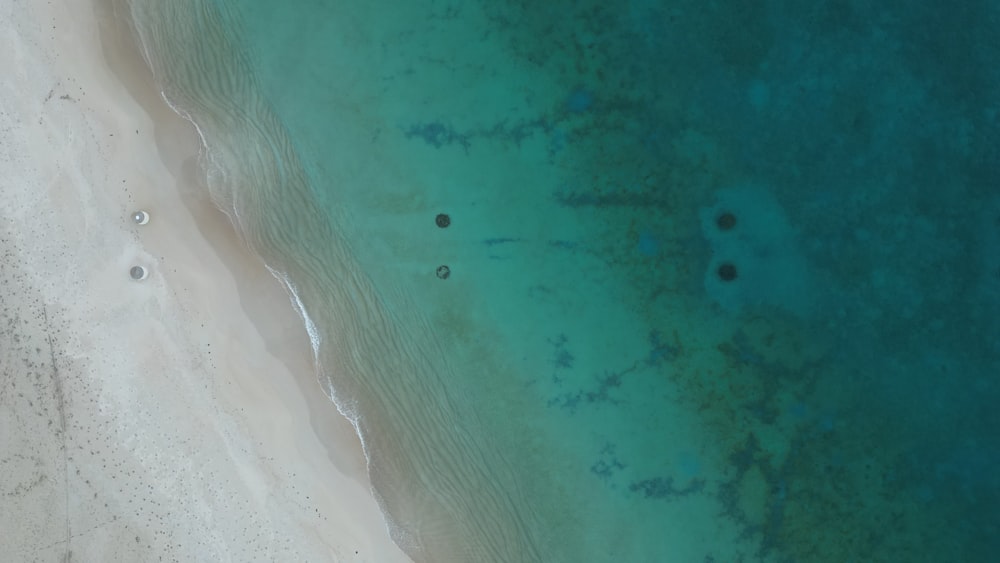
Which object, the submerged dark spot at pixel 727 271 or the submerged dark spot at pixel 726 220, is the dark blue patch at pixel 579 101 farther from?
the submerged dark spot at pixel 727 271

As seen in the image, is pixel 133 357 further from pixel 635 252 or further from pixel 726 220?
pixel 726 220

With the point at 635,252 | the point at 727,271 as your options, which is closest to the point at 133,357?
the point at 635,252

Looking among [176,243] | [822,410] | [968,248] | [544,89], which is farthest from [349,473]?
[968,248]

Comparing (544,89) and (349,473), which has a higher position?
(544,89)

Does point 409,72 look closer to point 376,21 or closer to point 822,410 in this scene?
point 376,21

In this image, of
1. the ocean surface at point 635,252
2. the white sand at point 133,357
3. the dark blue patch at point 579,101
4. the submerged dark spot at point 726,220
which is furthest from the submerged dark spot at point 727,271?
the white sand at point 133,357
